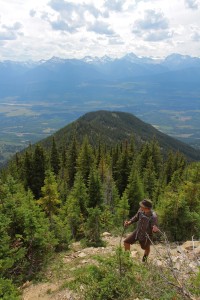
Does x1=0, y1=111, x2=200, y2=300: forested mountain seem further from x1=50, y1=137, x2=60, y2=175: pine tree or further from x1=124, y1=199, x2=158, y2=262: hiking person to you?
x1=124, y1=199, x2=158, y2=262: hiking person

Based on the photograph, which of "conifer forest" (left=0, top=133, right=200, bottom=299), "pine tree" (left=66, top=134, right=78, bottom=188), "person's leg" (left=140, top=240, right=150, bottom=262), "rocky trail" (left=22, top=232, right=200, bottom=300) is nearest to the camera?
"rocky trail" (left=22, top=232, right=200, bottom=300)

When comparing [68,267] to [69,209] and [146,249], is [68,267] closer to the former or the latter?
[146,249]

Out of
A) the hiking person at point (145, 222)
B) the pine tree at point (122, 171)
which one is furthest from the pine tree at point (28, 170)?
the hiking person at point (145, 222)

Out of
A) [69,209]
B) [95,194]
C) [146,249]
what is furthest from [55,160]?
[146,249]

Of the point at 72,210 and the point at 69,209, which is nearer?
the point at 72,210

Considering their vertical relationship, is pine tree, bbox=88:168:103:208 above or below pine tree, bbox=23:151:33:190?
above

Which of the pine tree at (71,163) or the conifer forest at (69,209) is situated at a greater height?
the conifer forest at (69,209)

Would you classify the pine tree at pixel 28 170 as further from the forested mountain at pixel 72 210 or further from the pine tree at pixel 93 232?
the pine tree at pixel 93 232

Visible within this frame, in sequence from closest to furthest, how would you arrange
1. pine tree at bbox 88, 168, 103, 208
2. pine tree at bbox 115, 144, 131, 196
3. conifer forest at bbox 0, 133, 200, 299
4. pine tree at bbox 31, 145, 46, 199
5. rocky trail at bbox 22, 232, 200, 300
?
rocky trail at bbox 22, 232, 200, 300 → conifer forest at bbox 0, 133, 200, 299 → pine tree at bbox 88, 168, 103, 208 → pine tree at bbox 31, 145, 46, 199 → pine tree at bbox 115, 144, 131, 196

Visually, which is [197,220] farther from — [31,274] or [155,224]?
[31,274]

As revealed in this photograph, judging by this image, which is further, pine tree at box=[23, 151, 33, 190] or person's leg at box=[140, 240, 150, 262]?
pine tree at box=[23, 151, 33, 190]

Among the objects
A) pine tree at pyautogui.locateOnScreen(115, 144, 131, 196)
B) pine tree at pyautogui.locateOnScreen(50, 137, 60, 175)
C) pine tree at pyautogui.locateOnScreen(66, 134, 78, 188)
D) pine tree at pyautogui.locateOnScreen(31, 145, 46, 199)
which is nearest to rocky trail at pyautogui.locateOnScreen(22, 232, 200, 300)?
pine tree at pyautogui.locateOnScreen(31, 145, 46, 199)

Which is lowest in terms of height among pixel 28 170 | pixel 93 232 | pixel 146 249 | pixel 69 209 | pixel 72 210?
pixel 28 170

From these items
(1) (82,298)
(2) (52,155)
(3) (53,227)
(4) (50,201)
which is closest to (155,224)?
(1) (82,298)
